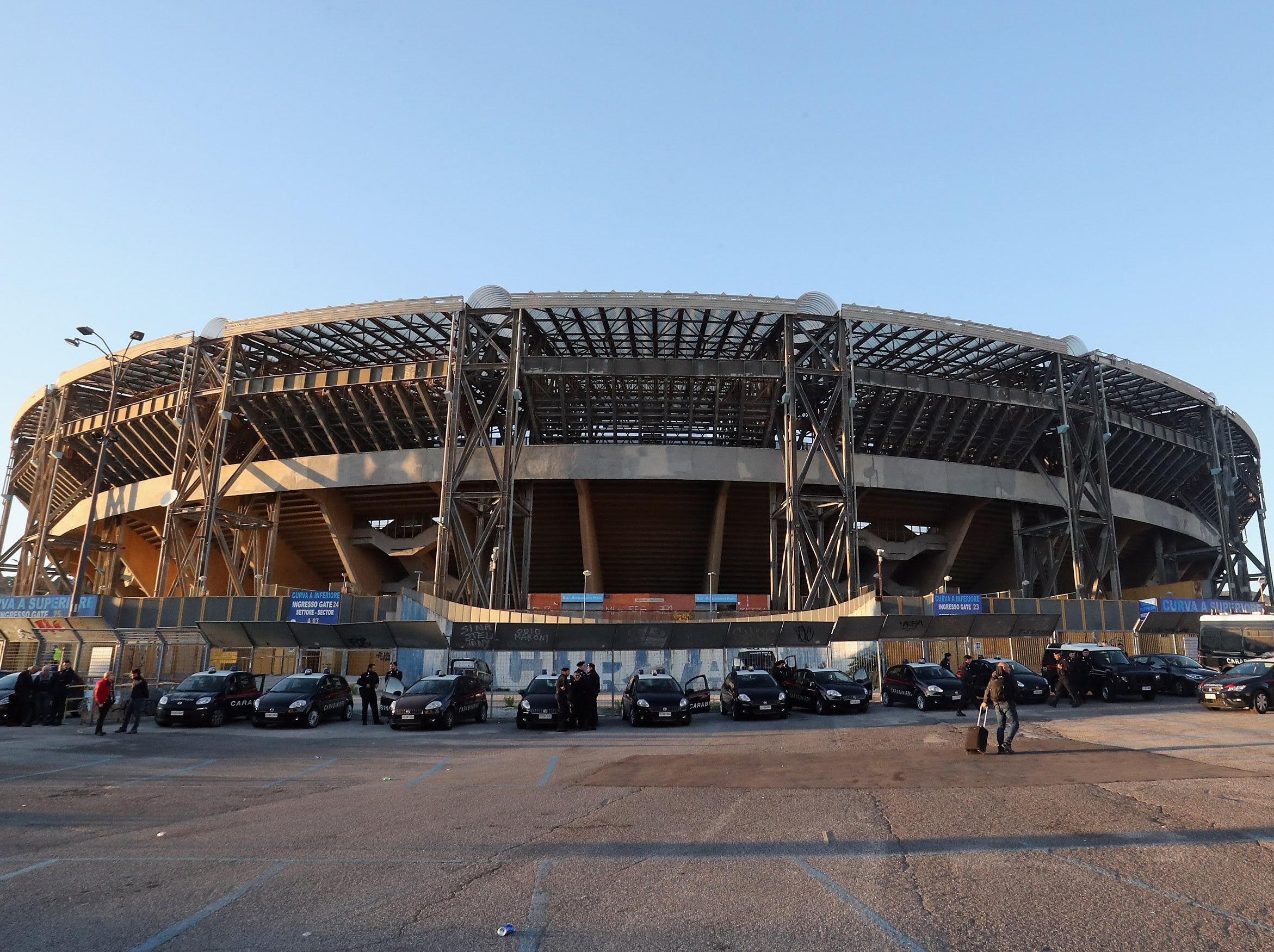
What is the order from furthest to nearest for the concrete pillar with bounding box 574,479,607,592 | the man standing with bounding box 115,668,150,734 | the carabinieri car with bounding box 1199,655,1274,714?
the concrete pillar with bounding box 574,479,607,592 < the carabinieri car with bounding box 1199,655,1274,714 < the man standing with bounding box 115,668,150,734

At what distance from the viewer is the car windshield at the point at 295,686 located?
19.5 m

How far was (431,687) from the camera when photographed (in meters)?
19.5

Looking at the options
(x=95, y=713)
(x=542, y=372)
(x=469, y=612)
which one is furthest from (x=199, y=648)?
(x=542, y=372)

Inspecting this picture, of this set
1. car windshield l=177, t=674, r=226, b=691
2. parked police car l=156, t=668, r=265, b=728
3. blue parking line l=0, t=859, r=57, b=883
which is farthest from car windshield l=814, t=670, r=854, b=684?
blue parking line l=0, t=859, r=57, b=883

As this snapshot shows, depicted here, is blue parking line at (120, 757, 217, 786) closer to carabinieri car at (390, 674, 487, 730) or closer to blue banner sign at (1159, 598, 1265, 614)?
carabinieri car at (390, 674, 487, 730)

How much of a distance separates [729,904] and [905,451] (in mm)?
44787

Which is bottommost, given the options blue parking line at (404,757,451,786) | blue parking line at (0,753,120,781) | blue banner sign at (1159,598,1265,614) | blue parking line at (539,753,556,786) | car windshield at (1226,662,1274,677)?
blue parking line at (0,753,120,781)

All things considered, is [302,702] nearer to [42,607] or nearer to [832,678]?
[832,678]

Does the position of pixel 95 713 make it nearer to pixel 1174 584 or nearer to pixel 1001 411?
pixel 1001 411

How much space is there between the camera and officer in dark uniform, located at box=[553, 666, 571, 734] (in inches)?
712

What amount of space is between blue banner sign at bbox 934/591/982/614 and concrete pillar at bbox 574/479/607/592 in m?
19.9

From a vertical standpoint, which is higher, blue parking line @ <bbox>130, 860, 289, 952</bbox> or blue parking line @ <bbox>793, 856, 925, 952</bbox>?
blue parking line @ <bbox>793, 856, 925, 952</bbox>

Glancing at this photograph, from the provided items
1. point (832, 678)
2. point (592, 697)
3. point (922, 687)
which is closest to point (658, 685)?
point (592, 697)

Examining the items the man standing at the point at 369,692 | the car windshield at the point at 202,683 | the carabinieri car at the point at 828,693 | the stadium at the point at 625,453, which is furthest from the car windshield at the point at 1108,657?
the car windshield at the point at 202,683
